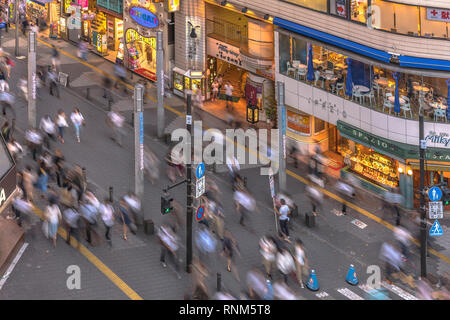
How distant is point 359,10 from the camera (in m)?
42.1

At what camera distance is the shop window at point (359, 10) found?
41.8 meters

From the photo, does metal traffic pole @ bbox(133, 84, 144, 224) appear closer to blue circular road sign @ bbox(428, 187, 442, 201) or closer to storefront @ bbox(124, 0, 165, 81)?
blue circular road sign @ bbox(428, 187, 442, 201)

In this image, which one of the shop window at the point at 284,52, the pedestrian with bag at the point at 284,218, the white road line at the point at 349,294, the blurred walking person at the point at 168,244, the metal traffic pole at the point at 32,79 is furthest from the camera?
the shop window at the point at 284,52

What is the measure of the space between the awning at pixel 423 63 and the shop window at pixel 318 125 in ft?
24.6

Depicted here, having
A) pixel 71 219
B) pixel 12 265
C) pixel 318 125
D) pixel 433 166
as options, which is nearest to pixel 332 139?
pixel 318 125

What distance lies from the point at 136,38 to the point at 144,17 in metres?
2.34

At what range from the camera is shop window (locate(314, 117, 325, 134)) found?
47.1 m

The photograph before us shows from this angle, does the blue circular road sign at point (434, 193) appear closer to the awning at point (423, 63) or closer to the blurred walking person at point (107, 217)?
the awning at point (423, 63)

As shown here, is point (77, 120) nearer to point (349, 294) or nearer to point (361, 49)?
point (361, 49)

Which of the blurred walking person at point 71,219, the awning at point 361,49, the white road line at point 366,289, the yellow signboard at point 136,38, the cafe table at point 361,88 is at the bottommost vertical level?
the white road line at point 366,289

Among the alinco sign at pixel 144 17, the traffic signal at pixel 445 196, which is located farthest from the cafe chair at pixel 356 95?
the alinco sign at pixel 144 17

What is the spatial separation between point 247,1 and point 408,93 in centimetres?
1142

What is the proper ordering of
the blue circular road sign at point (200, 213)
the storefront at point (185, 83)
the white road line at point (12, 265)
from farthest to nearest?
the storefront at point (185, 83) < the blue circular road sign at point (200, 213) < the white road line at point (12, 265)

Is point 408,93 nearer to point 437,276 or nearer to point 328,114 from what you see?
point 328,114
